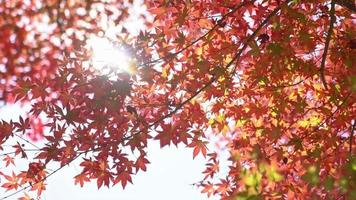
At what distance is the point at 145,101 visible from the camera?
4.50 m

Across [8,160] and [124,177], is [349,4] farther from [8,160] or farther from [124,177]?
[8,160]

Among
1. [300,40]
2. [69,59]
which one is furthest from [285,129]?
[69,59]

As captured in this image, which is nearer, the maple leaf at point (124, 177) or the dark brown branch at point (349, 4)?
the maple leaf at point (124, 177)

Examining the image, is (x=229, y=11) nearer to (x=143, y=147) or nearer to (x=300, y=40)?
(x=300, y=40)

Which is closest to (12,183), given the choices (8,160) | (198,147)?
(8,160)

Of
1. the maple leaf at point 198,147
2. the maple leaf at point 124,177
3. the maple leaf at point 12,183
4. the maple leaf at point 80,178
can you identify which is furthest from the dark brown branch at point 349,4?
the maple leaf at point 12,183

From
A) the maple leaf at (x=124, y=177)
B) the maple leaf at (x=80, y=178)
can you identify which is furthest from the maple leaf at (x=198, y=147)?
the maple leaf at (x=80, y=178)

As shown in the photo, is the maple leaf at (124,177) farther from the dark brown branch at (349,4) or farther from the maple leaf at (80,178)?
the dark brown branch at (349,4)

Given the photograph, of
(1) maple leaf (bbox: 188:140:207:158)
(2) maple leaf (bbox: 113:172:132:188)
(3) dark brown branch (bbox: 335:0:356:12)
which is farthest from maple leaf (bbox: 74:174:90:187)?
(3) dark brown branch (bbox: 335:0:356:12)

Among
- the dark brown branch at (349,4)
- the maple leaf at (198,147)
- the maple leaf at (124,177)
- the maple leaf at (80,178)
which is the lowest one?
the maple leaf at (124,177)

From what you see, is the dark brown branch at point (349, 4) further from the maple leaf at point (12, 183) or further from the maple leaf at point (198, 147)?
the maple leaf at point (12, 183)

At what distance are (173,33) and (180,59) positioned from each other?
1.00 ft

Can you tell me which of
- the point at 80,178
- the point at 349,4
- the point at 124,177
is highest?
the point at 349,4

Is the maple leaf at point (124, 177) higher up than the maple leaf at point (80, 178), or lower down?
lower down
